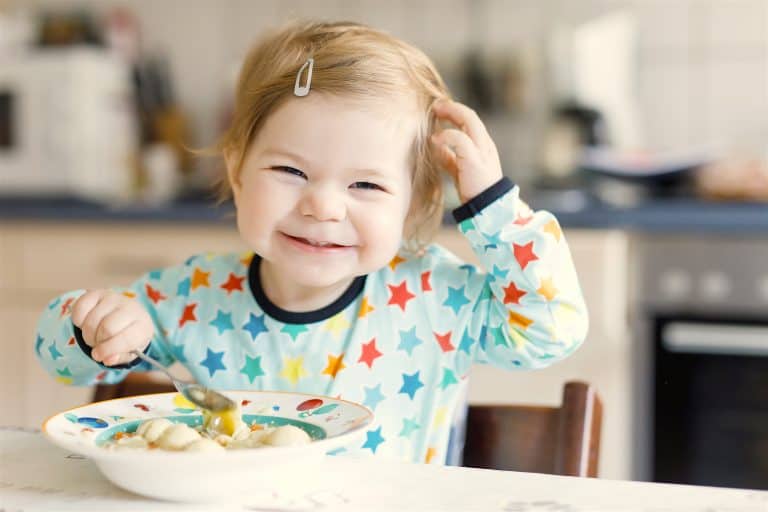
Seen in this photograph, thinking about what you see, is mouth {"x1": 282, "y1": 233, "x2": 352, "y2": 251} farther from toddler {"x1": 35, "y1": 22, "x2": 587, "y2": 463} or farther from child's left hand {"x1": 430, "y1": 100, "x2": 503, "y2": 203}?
child's left hand {"x1": 430, "y1": 100, "x2": 503, "y2": 203}

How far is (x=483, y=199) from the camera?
964 millimetres

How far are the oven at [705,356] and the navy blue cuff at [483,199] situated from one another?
1223 mm

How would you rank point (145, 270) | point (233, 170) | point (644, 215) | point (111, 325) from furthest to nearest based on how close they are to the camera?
point (145, 270)
point (644, 215)
point (233, 170)
point (111, 325)

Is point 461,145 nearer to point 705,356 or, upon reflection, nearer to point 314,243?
point 314,243

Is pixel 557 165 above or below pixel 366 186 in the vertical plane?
above

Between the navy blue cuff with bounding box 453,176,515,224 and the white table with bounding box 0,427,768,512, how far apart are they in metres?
0.30

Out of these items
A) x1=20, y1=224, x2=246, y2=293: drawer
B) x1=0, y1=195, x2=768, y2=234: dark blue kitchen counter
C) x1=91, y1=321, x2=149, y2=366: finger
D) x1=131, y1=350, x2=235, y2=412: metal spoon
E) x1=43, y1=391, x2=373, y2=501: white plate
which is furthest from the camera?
x1=20, y1=224, x2=246, y2=293: drawer

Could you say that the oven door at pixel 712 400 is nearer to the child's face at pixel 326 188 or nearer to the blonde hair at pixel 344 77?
the blonde hair at pixel 344 77

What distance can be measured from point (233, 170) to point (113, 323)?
0.79 ft

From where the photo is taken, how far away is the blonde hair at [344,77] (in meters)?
0.97

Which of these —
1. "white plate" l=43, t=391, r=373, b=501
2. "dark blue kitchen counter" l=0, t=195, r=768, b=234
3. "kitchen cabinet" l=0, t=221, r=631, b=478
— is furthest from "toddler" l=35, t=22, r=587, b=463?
"kitchen cabinet" l=0, t=221, r=631, b=478

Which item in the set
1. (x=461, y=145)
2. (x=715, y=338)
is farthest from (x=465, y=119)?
(x=715, y=338)

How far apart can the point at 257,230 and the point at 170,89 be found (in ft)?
7.11

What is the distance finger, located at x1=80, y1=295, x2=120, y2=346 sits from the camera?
3.01 ft
